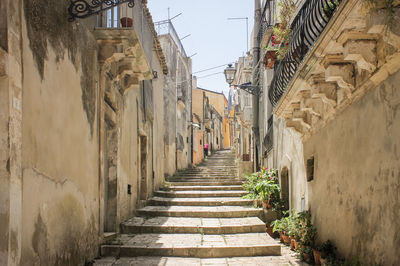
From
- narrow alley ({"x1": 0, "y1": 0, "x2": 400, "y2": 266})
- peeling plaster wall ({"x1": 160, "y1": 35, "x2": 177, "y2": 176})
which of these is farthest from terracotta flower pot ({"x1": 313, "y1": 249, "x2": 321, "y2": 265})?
peeling plaster wall ({"x1": 160, "y1": 35, "x2": 177, "y2": 176})

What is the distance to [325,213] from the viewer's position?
6746 millimetres

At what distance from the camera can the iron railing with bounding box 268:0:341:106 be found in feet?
18.5

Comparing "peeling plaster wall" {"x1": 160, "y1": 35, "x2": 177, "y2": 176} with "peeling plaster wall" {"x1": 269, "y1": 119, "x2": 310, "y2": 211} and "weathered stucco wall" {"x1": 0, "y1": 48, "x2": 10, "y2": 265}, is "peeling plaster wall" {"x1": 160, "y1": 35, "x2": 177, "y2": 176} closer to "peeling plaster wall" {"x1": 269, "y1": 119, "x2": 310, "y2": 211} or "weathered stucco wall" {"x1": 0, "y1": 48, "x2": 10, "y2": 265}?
"peeling plaster wall" {"x1": 269, "y1": 119, "x2": 310, "y2": 211}

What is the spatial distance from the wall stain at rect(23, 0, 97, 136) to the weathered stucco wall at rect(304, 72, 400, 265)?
149 inches

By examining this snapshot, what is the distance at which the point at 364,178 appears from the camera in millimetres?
5000

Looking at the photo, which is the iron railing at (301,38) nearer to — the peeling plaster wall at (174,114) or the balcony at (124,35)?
the balcony at (124,35)

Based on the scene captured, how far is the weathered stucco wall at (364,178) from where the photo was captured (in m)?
4.17

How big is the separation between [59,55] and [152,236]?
16.3 ft

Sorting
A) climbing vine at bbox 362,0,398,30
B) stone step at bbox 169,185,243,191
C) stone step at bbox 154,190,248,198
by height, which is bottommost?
stone step at bbox 154,190,248,198

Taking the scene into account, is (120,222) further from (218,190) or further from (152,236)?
(218,190)

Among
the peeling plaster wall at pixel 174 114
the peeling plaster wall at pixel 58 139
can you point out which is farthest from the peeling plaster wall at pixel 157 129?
the peeling plaster wall at pixel 58 139

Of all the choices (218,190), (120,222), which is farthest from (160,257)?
(218,190)

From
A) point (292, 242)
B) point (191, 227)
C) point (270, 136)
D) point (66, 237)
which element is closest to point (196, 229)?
point (191, 227)

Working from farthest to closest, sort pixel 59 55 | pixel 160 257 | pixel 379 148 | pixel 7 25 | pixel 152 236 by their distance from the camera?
pixel 152 236 → pixel 160 257 → pixel 59 55 → pixel 379 148 → pixel 7 25
